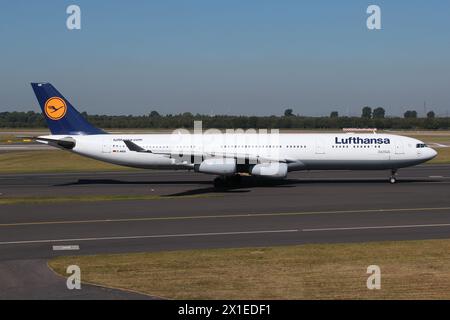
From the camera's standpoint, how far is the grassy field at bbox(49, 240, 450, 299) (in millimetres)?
16000

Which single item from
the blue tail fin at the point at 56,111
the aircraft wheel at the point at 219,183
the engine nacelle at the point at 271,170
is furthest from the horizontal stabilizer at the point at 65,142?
the engine nacelle at the point at 271,170

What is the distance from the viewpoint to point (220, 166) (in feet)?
132

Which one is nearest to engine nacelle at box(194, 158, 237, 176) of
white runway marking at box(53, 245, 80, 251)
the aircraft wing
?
the aircraft wing

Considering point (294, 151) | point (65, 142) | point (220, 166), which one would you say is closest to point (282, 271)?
point (220, 166)

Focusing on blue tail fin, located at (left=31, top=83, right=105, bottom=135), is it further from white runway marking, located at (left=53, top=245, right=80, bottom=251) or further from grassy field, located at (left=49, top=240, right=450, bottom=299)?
grassy field, located at (left=49, top=240, right=450, bottom=299)

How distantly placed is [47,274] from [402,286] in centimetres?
1074

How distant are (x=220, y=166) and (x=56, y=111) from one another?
15.1 meters

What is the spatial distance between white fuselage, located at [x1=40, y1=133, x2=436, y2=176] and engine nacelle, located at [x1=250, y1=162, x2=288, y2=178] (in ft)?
4.93

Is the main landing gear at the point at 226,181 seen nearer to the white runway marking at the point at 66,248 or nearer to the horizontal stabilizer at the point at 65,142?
the horizontal stabilizer at the point at 65,142

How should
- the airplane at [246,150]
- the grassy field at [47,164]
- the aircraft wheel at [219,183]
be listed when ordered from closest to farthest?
the aircraft wheel at [219,183] → the airplane at [246,150] → the grassy field at [47,164]

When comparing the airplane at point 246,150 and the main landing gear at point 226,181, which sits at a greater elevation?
the airplane at point 246,150

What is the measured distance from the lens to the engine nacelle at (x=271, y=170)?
4078 centimetres

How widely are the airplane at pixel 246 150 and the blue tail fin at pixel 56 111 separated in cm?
8
